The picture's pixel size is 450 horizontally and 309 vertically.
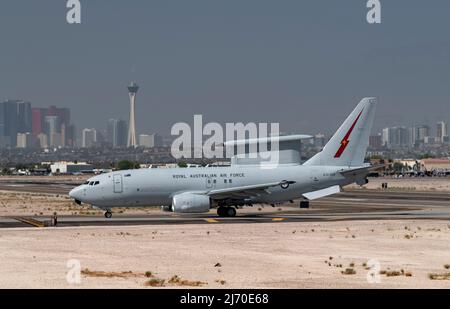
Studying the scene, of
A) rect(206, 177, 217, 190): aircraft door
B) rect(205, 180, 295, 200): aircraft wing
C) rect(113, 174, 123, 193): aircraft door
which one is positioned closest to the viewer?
rect(113, 174, 123, 193): aircraft door

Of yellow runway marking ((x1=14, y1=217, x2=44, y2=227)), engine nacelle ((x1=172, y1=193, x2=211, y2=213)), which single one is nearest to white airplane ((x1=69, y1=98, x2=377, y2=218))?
engine nacelle ((x1=172, y1=193, x2=211, y2=213))

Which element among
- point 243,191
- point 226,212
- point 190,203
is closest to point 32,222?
point 190,203

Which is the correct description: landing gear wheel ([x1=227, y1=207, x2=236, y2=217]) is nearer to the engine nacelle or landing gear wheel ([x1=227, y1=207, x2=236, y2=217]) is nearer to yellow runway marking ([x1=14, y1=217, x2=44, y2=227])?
the engine nacelle

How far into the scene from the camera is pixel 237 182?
64.8 meters

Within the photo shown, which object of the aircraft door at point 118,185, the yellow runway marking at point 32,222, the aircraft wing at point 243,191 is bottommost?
the yellow runway marking at point 32,222

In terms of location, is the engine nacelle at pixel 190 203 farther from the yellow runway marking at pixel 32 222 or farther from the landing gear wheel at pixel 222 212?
the yellow runway marking at pixel 32 222

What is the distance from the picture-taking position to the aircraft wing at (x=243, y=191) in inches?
2485

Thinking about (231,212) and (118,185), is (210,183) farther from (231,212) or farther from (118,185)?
(118,185)

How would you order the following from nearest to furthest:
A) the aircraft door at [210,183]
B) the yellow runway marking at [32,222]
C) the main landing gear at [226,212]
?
the yellow runway marking at [32,222]
the aircraft door at [210,183]
the main landing gear at [226,212]

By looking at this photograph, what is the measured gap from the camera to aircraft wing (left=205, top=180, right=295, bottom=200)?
2485 inches

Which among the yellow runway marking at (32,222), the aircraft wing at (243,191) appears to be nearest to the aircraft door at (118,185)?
the yellow runway marking at (32,222)

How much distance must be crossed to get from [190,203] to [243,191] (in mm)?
4279

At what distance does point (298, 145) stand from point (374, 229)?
68.7 feet
